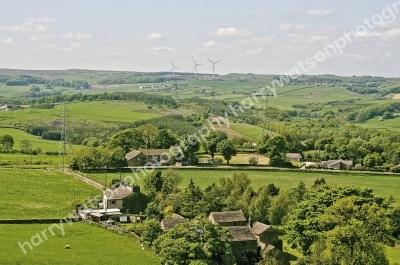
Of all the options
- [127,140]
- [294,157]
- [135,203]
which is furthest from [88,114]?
[135,203]

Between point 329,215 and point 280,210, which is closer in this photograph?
A: point 329,215

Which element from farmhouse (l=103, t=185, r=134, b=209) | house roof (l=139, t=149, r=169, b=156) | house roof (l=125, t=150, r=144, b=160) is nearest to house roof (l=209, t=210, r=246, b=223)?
farmhouse (l=103, t=185, r=134, b=209)

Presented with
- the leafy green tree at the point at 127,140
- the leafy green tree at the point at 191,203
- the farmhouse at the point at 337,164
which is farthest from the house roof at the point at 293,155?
the leafy green tree at the point at 191,203

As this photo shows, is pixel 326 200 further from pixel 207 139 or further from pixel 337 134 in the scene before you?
pixel 337 134

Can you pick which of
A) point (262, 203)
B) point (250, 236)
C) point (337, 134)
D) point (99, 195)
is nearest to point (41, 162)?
point (99, 195)

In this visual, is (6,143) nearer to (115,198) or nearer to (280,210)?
(115,198)

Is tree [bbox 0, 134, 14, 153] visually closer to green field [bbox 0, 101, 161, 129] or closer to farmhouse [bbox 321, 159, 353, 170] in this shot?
green field [bbox 0, 101, 161, 129]
